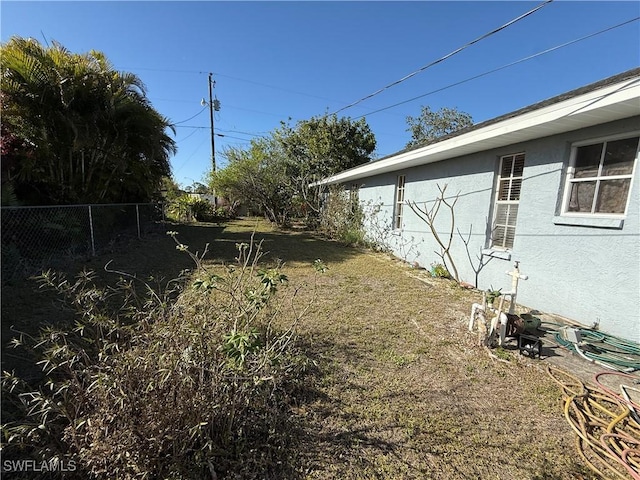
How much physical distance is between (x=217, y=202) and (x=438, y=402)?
70.6ft

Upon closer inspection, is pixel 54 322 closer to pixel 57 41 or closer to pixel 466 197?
pixel 57 41

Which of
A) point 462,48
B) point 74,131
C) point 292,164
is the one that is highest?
point 462,48

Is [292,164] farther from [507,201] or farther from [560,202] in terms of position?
[560,202]

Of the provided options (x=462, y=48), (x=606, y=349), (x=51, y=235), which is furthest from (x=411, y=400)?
(x=51, y=235)

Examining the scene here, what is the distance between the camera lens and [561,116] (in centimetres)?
378

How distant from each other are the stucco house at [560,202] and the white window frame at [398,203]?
219 cm

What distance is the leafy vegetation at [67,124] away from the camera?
18.8 ft

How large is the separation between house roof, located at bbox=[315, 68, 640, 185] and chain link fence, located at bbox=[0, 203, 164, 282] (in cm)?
765

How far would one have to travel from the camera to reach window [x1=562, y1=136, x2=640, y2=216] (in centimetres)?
367

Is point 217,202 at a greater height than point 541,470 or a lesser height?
greater

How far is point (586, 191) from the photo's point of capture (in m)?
4.09

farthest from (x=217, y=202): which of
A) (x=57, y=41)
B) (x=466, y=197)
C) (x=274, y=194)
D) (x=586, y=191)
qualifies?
(x=586, y=191)

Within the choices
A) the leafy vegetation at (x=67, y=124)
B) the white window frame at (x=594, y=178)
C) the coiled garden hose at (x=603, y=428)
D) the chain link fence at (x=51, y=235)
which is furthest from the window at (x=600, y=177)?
the leafy vegetation at (x=67, y=124)

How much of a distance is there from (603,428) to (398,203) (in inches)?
297
